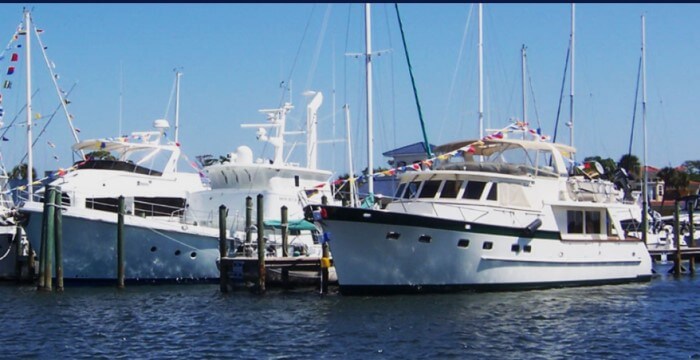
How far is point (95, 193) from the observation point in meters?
33.8

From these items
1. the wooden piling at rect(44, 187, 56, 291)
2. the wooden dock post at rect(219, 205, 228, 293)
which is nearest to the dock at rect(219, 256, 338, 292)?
the wooden dock post at rect(219, 205, 228, 293)

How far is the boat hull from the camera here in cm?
2491

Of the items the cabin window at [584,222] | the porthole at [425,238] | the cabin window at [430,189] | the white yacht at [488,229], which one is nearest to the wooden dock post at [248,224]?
the white yacht at [488,229]

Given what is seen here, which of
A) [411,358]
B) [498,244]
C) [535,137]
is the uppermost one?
[535,137]

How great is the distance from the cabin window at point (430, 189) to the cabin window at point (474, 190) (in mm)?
846

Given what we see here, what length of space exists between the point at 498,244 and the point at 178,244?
1118 centimetres

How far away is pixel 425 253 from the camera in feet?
82.7

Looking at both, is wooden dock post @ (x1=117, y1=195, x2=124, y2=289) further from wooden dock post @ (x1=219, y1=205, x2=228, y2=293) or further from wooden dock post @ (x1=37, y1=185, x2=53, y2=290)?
wooden dock post @ (x1=219, y1=205, x2=228, y2=293)

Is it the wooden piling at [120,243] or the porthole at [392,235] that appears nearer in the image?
the porthole at [392,235]

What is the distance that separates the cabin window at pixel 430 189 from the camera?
27.1 m

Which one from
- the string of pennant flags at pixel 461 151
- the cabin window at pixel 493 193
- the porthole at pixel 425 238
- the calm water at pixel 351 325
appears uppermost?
the string of pennant flags at pixel 461 151

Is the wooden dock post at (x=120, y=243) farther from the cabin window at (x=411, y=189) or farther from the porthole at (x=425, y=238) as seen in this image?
the porthole at (x=425, y=238)

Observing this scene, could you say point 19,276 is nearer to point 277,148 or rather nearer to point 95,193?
point 95,193

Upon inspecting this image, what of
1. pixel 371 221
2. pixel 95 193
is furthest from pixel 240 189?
pixel 371 221
